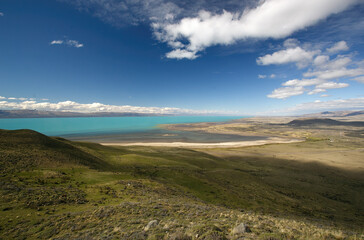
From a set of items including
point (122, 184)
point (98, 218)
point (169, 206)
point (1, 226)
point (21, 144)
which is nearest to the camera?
point (1, 226)

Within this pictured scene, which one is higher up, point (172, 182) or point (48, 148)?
point (48, 148)

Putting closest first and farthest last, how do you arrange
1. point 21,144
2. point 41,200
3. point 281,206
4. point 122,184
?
point 41,200 < point 122,184 < point 281,206 < point 21,144

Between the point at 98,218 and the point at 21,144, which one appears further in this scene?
the point at 21,144

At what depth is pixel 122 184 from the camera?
795 inches

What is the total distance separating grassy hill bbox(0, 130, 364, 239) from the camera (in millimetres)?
9305

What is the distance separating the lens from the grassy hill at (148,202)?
9305mm

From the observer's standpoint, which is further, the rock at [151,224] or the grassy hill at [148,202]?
the rock at [151,224]

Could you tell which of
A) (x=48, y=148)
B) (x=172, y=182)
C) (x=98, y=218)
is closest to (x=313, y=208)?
(x=172, y=182)

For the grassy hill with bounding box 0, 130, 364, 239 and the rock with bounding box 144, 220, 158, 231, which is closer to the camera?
the grassy hill with bounding box 0, 130, 364, 239

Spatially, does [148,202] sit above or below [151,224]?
below

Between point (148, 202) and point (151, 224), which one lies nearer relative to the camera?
point (151, 224)

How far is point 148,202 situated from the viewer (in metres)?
14.8

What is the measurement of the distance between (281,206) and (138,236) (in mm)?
22134

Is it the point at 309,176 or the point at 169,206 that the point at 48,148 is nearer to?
the point at 169,206
